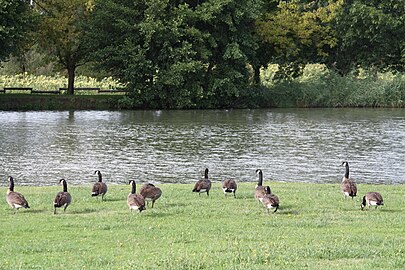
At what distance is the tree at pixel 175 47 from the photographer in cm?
6172

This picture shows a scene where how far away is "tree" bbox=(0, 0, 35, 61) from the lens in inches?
2222

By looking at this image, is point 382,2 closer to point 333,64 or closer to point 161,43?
point 333,64

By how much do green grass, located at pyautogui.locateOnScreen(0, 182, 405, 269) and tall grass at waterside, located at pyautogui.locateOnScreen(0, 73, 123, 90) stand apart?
5496cm

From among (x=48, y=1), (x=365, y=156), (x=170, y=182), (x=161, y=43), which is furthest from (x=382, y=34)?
(x=170, y=182)

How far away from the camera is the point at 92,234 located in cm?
1562

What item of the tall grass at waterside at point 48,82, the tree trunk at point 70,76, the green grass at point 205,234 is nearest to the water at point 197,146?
the tree trunk at point 70,76

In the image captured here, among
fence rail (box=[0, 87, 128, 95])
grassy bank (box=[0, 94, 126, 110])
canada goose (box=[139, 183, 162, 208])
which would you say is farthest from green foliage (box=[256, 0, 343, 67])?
canada goose (box=[139, 183, 162, 208])

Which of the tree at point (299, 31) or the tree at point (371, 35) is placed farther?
the tree at point (299, 31)

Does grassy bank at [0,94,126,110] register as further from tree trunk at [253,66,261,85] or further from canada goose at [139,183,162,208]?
canada goose at [139,183,162,208]

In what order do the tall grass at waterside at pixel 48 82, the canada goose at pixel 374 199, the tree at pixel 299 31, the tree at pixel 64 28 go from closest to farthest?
1. the canada goose at pixel 374 199
2. the tree at pixel 64 28
3. the tree at pixel 299 31
4. the tall grass at waterside at pixel 48 82

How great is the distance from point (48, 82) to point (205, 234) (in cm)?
6515

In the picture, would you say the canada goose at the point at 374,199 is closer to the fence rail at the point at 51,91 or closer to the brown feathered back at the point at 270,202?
the brown feathered back at the point at 270,202

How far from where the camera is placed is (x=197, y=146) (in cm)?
3988

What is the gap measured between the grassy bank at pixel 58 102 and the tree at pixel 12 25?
14.1 feet
